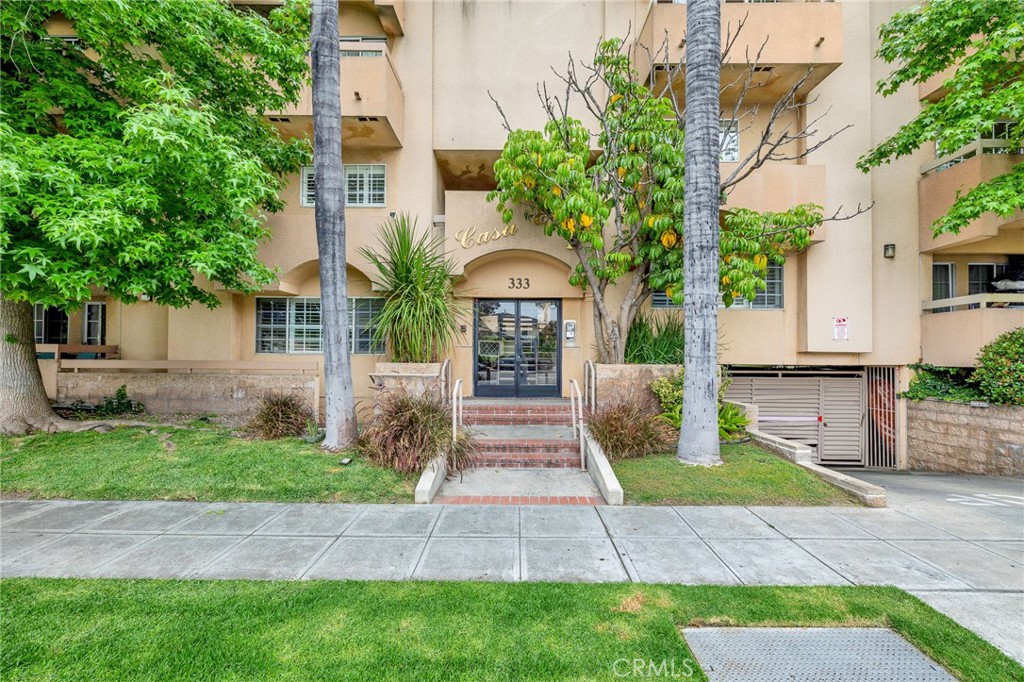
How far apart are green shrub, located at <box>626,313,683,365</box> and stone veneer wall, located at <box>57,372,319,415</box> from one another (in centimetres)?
683

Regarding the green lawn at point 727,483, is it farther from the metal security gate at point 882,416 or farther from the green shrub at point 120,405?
the green shrub at point 120,405

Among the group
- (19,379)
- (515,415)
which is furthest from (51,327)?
(515,415)

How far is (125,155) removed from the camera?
233 inches

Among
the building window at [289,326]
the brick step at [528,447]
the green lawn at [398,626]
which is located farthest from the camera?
the building window at [289,326]

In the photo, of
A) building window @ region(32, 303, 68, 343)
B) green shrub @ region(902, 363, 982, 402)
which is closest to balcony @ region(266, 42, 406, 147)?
building window @ region(32, 303, 68, 343)

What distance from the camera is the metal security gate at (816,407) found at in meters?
11.1

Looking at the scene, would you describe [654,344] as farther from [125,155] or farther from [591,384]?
[125,155]

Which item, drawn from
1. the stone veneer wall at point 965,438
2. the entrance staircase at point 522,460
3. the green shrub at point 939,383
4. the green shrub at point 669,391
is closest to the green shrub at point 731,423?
the green shrub at point 669,391

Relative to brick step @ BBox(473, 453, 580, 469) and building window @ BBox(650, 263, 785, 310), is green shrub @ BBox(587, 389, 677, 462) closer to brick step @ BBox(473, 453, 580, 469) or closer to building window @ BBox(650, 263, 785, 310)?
brick step @ BBox(473, 453, 580, 469)

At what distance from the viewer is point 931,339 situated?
10203 mm

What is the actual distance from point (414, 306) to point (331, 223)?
6.97 feet

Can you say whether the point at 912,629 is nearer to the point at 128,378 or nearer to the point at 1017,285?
the point at 1017,285

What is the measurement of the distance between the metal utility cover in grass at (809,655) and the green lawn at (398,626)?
0.10 m

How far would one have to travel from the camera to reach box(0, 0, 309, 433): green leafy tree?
5.33 m
